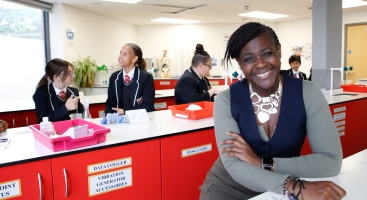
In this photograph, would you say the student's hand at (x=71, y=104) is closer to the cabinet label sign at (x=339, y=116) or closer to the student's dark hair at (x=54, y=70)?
the student's dark hair at (x=54, y=70)

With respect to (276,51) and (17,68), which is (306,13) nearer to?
(17,68)

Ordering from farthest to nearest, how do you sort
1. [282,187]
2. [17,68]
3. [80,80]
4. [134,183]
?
[80,80] → [17,68] → [134,183] → [282,187]

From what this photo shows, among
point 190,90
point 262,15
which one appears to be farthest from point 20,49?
point 262,15

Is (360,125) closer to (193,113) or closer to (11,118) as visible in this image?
(193,113)

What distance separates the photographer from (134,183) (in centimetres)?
191

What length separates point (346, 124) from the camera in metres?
3.52

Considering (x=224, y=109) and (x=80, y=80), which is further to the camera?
(x=80, y=80)

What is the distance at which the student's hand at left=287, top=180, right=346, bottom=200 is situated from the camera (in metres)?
0.96

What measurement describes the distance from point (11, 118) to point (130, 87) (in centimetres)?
137

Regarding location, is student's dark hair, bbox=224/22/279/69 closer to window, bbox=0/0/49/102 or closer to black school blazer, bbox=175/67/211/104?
black school blazer, bbox=175/67/211/104

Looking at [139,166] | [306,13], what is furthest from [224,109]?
[306,13]

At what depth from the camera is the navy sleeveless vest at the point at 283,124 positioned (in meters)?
1.22

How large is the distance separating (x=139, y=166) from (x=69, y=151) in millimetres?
454

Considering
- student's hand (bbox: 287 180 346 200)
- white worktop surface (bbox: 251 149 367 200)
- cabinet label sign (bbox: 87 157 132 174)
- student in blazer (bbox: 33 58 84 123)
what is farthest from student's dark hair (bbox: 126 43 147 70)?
student's hand (bbox: 287 180 346 200)
